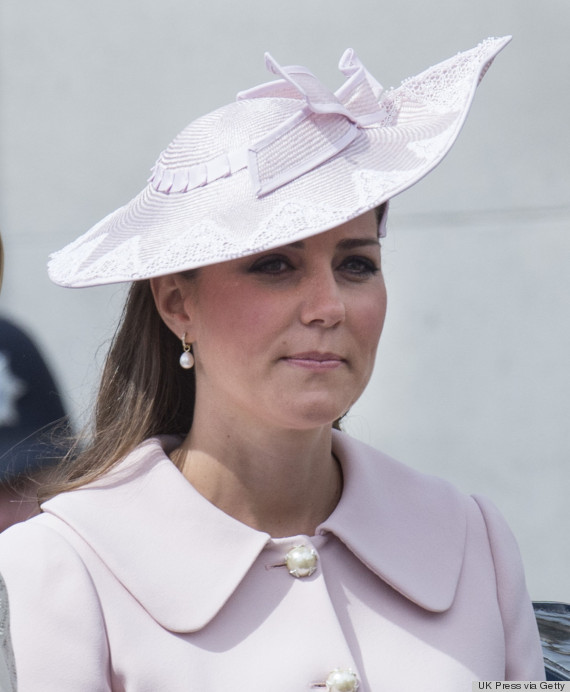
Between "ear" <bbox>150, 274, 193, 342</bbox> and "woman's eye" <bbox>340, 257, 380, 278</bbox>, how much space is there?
0.95 feet

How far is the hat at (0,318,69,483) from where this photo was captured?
324cm

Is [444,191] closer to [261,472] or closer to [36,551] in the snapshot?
[261,472]

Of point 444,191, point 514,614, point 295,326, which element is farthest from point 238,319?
point 444,191

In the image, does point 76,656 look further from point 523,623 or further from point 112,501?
point 523,623

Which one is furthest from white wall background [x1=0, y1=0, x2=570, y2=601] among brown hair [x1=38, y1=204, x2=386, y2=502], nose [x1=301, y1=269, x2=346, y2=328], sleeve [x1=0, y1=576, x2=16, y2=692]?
sleeve [x1=0, y1=576, x2=16, y2=692]

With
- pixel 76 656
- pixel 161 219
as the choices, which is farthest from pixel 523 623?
pixel 161 219

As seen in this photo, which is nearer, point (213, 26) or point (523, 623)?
point (523, 623)

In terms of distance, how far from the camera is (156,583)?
2.12 metres

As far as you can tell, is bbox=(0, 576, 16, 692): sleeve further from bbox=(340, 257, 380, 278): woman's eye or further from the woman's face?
bbox=(340, 257, 380, 278): woman's eye

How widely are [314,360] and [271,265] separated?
0.18 metres

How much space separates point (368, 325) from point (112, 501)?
1.82 feet

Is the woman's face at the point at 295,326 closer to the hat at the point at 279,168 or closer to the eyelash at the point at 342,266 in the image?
the eyelash at the point at 342,266

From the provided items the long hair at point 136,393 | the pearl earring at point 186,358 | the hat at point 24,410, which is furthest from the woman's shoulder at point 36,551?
the hat at point 24,410

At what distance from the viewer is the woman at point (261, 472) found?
6.70ft
